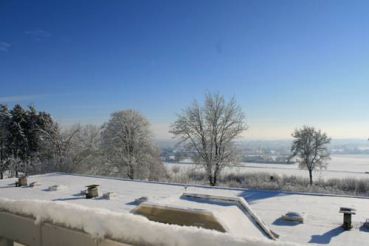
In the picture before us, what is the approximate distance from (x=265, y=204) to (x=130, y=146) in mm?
20080

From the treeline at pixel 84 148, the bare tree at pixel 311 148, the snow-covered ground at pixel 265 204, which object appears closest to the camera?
the snow-covered ground at pixel 265 204

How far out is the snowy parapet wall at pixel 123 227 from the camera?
1.11 m

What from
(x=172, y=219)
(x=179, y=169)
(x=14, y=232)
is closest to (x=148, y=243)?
(x=14, y=232)

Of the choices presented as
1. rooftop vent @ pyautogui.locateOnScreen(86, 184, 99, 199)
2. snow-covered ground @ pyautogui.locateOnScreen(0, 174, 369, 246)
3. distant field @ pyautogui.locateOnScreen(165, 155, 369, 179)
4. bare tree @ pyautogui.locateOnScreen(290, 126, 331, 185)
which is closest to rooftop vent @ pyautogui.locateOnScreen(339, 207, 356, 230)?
snow-covered ground @ pyautogui.locateOnScreen(0, 174, 369, 246)

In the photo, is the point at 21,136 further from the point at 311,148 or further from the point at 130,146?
the point at 311,148

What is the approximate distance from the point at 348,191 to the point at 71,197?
887 inches

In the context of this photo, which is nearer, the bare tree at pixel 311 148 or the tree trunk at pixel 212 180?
the tree trunk at pixel 212 180

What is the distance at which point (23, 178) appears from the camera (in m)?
13.0

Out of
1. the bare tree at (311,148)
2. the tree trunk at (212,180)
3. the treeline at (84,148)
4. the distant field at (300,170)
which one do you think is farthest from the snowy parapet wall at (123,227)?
the bare tree at (311,148)

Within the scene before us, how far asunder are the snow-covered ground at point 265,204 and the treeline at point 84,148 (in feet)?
42.5

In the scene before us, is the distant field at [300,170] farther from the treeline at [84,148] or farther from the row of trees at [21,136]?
the row of trees at [21,136]

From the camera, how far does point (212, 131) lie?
85.6 ft

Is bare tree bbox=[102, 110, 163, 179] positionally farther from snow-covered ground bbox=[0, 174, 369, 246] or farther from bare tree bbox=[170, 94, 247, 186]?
snow-covered ground bbox=[0, 174, 369, 246]

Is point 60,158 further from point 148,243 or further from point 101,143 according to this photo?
point 148,243
